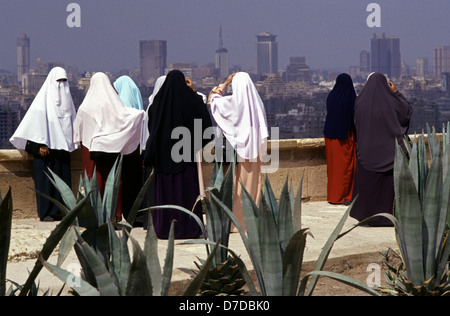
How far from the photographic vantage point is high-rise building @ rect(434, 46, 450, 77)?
114 metres

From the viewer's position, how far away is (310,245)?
16.3 feet

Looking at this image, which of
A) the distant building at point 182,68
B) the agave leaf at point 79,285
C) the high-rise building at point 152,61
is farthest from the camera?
the high-rise building at point 152,61

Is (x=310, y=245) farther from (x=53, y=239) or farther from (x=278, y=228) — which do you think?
(x=53, y=239)

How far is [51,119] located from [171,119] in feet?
4.74

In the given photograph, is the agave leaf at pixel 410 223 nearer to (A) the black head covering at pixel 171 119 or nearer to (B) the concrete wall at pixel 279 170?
(A) the black head covering at pixel 171 119

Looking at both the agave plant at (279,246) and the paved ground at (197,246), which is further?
the paved ground at (197,246)

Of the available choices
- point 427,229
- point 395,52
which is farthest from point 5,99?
point 395,52

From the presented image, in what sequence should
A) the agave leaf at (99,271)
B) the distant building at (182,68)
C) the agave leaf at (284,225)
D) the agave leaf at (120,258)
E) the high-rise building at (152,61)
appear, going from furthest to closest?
1. the high-rise building at (152,61)
2. the distant building at (182,68)
3. the agave leaf at (284,225)
4. the agave leaf at (120,258)
5. the agave leaf at (99,271)

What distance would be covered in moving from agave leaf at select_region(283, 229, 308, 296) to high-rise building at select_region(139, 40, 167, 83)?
7561cm

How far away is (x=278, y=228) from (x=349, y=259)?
1.64 metres

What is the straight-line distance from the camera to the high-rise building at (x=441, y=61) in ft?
373

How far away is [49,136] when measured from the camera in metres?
6.21

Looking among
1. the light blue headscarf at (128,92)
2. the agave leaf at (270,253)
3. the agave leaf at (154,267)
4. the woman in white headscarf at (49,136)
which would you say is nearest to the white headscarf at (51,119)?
the woman in white headscarf at (49,136)

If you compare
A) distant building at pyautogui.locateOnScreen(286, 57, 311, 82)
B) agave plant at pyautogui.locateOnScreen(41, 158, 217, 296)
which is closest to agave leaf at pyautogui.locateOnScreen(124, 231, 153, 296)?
agave plant at pyautogui.locateOnScreen(41, 158, 217, 296)
